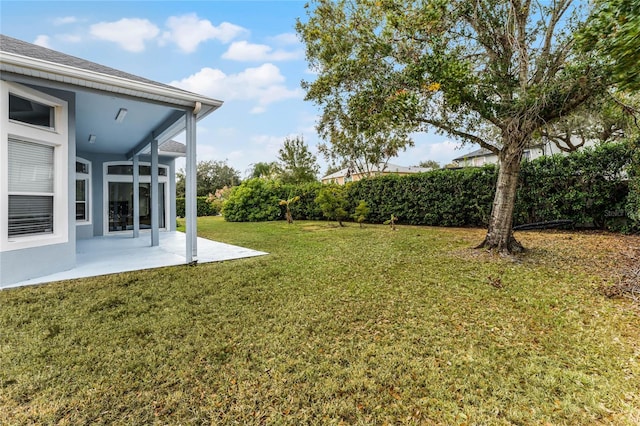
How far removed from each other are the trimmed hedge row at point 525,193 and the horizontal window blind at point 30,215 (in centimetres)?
1242

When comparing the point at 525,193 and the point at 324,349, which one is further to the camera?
the point at 525,193

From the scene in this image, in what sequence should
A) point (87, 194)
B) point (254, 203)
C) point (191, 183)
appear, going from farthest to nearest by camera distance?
point (254, 203) → point (87, 194) → point (191, 183)

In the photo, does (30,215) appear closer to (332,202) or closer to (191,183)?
(191,183)

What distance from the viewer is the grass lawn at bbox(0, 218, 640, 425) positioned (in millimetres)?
2201

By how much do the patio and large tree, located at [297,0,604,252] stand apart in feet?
16.8

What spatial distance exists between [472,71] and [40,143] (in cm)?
877

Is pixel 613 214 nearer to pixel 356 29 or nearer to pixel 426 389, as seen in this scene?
pixel 356 29

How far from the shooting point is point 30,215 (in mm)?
5230

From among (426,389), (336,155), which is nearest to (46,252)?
(426,389)

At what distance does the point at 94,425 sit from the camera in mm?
2051

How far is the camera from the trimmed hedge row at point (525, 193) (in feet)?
27.3

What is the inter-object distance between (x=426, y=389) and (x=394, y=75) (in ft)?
19.5

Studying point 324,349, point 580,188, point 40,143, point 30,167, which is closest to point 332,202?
point 580,188

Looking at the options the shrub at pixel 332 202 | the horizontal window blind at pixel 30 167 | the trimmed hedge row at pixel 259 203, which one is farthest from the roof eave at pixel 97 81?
the trimmed hedge row at pixel 259 203
